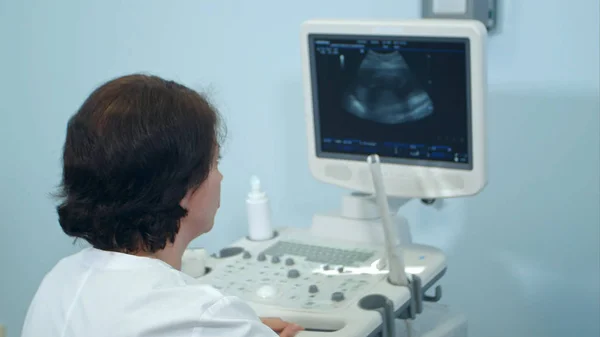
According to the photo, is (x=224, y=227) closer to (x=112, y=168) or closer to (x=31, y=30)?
(x=31, y=30)

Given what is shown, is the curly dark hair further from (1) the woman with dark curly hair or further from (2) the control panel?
(2) the control panel

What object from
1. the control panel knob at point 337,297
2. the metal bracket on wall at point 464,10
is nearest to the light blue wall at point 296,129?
the metal bracket on wall at point 464,10

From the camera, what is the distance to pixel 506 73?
73.4 inches

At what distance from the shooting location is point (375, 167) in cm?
148

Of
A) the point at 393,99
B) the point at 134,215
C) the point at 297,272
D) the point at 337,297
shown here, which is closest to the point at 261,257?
the point at 297,272

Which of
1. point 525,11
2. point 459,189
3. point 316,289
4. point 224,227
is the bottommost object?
point 224,227

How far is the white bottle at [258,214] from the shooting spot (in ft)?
5.87

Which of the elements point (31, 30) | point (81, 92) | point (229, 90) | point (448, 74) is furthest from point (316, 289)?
point (31, 30)

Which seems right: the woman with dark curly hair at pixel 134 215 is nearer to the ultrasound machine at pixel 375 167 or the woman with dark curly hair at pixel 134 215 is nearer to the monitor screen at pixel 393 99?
the ultrasound machine at pixel 375 167

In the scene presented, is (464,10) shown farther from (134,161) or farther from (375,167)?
(134,161)

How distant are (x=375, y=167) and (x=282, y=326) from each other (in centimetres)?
32

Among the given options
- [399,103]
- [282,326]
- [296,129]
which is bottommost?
[282,326]

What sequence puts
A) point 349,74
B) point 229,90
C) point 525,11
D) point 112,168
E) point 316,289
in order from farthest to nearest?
point 229,90 → point 525,11 → point 349,74 → point 316,289 → point 112,168

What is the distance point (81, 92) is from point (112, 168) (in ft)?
4.89
